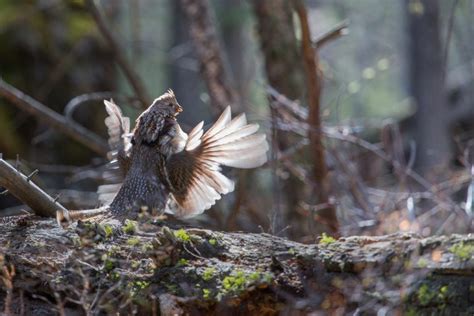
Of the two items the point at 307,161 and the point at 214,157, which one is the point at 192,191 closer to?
the point at 214,157

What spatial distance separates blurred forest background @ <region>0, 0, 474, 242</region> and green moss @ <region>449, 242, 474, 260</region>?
4.22ft

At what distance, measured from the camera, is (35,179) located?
9227 mm

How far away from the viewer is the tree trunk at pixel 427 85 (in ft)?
41.8

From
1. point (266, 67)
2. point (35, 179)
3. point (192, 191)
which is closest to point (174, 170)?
point (192, 191)

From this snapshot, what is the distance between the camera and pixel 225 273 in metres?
3.67

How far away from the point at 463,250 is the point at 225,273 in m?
1.02

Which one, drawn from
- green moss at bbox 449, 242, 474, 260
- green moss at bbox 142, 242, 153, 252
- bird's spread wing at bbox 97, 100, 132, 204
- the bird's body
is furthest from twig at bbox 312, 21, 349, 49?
green moss at bbox 449, 242, 474, 260

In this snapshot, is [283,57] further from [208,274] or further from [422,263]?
[422,263]

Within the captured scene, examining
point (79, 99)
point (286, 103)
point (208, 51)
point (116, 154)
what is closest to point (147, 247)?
point (116, 154)

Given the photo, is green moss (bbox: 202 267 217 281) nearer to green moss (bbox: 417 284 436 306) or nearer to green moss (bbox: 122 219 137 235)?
green moss (bbox: 122 219 137 235)

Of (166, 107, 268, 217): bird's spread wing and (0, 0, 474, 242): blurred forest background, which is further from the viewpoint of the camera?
(0, 0, 474, 242): blurred forest background

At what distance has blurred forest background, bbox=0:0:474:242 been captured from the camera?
700cm

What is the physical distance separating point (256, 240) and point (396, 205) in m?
3.25

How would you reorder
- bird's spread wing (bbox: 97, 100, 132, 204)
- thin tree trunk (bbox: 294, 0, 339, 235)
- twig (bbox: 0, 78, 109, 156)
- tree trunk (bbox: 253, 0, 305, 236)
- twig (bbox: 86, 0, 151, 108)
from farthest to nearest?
tree trunk (bbox: 253, 0, 305, 236), twig (bbox: 86, 0, 151, 108), twig (bbox: 0, 78, 109, 156), thin tree trunk (bbox: 294, 0, 339, 235), bird's spread wing (bbox: 97, 100, 132, 204)
